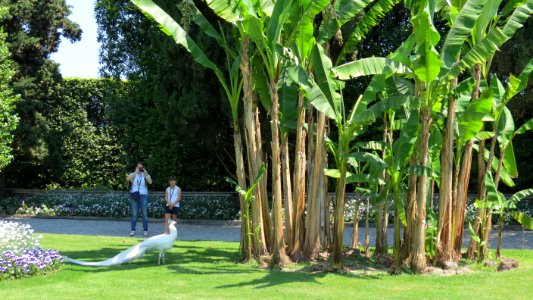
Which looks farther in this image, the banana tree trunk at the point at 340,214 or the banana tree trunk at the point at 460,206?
the banana tree trunk at the point at 460,206

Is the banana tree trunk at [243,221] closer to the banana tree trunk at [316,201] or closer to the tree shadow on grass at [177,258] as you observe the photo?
the tree shadow on grass at [177,258]

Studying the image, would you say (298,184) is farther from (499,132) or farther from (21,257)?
(21,257)

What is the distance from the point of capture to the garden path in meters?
15.6

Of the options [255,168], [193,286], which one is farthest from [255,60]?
[193,286]

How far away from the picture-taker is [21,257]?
31.8 ft

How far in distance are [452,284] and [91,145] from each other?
18.8m

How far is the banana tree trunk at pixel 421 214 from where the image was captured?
999 centimetres

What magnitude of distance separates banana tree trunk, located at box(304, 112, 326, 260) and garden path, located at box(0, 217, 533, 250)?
409 centimetres

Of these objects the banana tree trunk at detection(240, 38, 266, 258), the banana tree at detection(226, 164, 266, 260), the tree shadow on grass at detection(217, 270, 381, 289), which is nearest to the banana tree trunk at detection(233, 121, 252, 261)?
the banana tree at detection(226, 164, 266, 260)

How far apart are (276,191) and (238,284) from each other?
202cm

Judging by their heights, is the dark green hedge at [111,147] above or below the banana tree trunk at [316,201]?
above

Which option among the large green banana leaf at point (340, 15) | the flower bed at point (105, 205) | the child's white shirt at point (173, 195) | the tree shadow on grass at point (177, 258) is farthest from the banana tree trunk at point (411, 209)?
the flower bed at point (105, 205)

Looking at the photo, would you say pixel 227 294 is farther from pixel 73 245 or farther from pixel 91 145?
pixel 91 145

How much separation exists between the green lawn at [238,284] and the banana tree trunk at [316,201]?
104 cm
